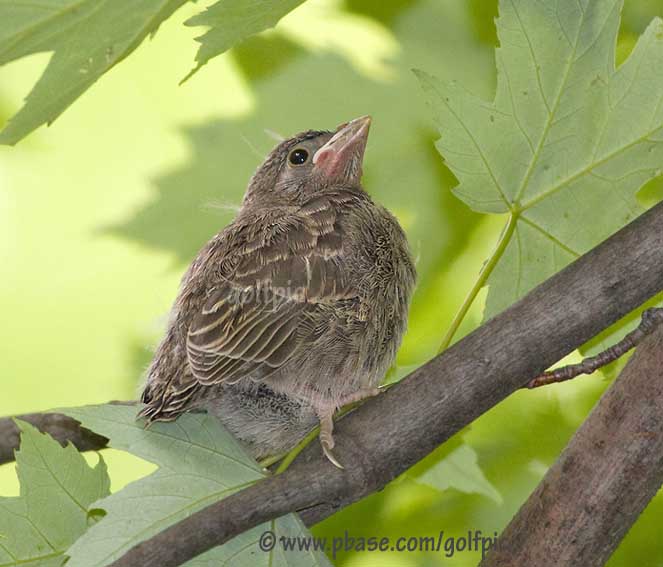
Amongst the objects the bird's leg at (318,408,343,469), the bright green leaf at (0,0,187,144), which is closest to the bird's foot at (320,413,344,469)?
the bird's leg at (318,408,343,469)

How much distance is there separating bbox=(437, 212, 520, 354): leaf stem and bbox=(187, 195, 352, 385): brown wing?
12 cm

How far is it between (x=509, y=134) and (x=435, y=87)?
0.25 feet

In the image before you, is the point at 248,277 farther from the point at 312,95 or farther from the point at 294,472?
→ the point at 312,95

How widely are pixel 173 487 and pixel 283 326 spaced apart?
179 mm

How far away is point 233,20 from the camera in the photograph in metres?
0.62

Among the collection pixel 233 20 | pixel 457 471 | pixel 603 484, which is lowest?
pixel 457 471

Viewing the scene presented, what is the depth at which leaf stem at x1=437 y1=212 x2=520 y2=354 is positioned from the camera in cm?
85

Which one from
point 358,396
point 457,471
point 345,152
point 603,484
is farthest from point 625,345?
point 345,152

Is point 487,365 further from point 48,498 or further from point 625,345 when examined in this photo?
point 48,498

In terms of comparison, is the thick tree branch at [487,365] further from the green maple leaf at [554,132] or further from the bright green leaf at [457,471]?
the bright green leaf at [457,471]

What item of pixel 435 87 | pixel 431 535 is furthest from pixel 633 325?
pixel 431 535

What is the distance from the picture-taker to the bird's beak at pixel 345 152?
1.17m

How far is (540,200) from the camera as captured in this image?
2.91 ft

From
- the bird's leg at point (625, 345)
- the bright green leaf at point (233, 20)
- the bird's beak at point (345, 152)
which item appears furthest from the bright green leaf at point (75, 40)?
the bird's beak at point (345, 152)
